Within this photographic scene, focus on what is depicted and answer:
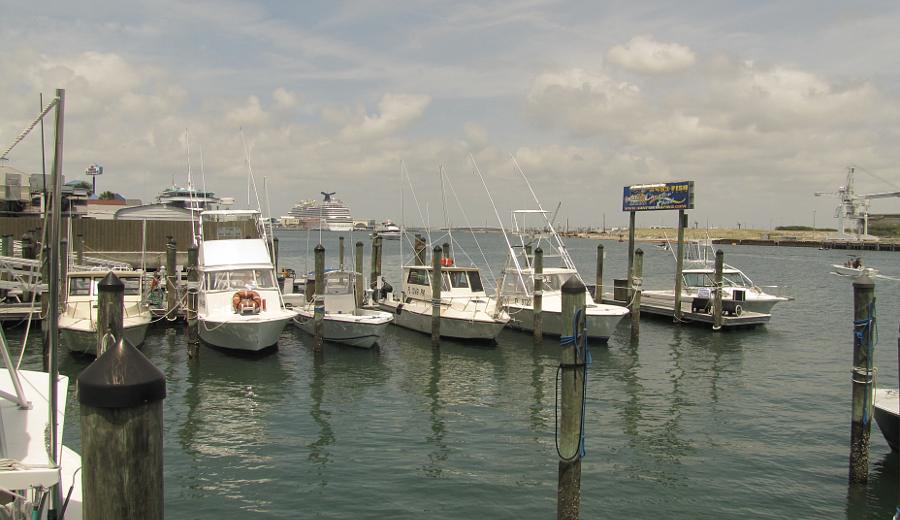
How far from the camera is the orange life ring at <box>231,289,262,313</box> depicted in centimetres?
2228

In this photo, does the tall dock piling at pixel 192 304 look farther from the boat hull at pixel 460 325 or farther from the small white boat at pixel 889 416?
the small white boat at pixel 889 416

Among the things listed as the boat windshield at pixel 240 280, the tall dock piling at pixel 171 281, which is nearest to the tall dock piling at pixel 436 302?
the boat windshield at pixel 240 280

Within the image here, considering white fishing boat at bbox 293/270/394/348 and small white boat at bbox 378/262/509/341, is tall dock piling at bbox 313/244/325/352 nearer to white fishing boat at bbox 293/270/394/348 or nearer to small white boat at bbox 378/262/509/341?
white fishing boat at bbox 293/270/394/348

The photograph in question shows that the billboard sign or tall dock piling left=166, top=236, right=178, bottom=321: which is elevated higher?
the billboard sign

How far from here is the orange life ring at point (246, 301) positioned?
22.3 m

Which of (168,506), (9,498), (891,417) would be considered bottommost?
(168,506)

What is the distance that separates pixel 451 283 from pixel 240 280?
8199 millimetres

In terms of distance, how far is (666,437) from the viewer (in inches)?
575

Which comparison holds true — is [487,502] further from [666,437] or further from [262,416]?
[262,416]

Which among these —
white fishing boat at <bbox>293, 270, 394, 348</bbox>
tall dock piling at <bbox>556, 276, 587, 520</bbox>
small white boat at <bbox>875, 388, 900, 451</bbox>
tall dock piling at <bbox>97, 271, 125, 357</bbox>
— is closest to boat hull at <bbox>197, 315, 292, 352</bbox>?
white fishing boat at <bbox>293, 270, 394, 348</bbox>

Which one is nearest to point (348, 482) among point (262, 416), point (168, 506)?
point (168, 506)

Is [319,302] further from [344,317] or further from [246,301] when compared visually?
[246,301]

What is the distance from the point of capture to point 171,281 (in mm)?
25594

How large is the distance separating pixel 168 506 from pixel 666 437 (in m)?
10.1
